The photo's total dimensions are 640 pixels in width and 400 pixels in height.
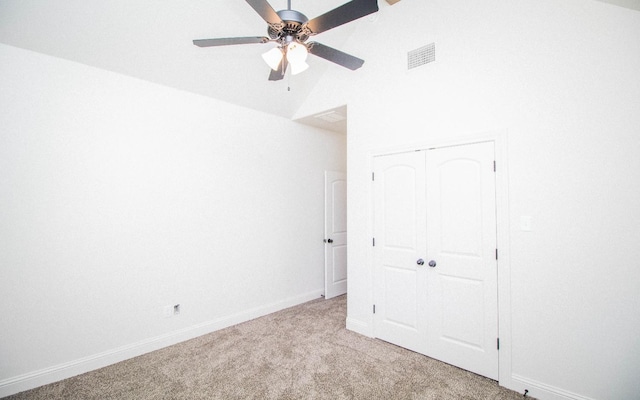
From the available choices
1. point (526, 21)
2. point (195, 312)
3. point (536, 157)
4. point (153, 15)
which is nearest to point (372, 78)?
point (526, 21)

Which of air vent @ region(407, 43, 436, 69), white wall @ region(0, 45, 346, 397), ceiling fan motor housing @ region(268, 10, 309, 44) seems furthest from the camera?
air vent @ region(407, 43, 436, 69)

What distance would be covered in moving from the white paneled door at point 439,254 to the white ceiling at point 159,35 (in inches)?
63.5

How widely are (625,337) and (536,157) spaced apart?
1353 mm

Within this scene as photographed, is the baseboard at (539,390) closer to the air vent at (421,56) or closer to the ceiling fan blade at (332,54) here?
the ceiling fan blade at (332,54)

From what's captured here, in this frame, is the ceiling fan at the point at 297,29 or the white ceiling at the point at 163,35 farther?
the white ceiling at the point at 163,35

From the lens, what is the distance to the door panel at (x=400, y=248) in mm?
2844

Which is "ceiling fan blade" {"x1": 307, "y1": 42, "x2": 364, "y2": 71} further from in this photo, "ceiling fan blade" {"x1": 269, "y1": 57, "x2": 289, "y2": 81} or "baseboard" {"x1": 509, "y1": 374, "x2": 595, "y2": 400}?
"baseboard" {"x1": 509, "y1": 374, "x2": 595, "y2": 400}

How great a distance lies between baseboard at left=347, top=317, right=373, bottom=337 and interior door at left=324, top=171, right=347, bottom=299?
1.14 meters

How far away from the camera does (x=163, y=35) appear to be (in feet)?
8.64

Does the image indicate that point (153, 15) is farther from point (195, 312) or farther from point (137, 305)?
point (195, 312)

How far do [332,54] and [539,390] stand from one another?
3010 millimetres

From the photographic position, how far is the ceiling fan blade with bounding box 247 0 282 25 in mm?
1493

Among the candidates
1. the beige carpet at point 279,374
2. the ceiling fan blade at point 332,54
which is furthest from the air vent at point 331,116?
the beige carpet at point 279,374

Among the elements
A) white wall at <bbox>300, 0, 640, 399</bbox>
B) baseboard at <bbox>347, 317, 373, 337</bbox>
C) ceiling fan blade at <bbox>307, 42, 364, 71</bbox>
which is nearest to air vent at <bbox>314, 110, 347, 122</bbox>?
white wall at <bbox>300, 0, 640, 399</bbox>
